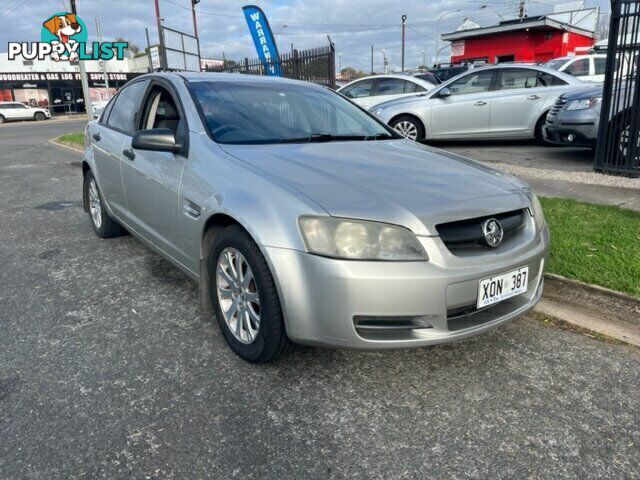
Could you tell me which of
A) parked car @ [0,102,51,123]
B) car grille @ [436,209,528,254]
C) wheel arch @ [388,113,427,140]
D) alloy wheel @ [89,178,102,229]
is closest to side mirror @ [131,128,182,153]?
car grille @ [436,209,528,254]

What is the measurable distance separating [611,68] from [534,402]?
563 cm

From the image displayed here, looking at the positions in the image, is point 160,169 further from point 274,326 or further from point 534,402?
point 534,402

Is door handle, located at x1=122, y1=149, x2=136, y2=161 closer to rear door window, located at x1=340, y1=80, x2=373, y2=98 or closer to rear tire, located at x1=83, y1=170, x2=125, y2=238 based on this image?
rear tire, located at x1=83, y1=170, x2=125, y2=238

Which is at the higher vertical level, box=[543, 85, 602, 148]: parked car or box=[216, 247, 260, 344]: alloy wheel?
box=[543, 85, 602, 148]: parked car

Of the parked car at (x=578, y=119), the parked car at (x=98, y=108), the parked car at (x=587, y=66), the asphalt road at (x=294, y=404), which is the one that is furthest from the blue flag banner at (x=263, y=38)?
the asphalt road at (x=294, y=404)

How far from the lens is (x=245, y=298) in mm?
2736

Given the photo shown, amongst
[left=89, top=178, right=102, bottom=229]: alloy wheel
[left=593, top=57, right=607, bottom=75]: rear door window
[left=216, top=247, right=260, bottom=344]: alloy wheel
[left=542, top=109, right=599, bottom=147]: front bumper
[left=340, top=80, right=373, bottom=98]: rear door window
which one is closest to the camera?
[left=216, top=247, right=260, bottom=344]: alloy wheel

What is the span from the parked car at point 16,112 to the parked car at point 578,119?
1508 inches

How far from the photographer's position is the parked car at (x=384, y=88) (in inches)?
445

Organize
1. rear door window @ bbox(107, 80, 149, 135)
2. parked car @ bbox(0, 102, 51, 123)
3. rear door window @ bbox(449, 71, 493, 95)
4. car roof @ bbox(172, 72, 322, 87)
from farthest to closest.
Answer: parked car @ bbox(0, 102, 51, 123) → rear door window @ bbox(449, 71, 493, 95) → rear door window @ bbox(107, 80, 149, 135) → car roof @ bbox(172, 72, 322, 87)

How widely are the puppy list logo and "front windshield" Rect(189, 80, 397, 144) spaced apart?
14511 mm

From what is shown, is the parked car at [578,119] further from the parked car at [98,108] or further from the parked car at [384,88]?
the parked car at [98,108]

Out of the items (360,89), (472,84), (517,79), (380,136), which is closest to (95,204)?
(380,136)

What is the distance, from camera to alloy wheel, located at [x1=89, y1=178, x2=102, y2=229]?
5050 mm
